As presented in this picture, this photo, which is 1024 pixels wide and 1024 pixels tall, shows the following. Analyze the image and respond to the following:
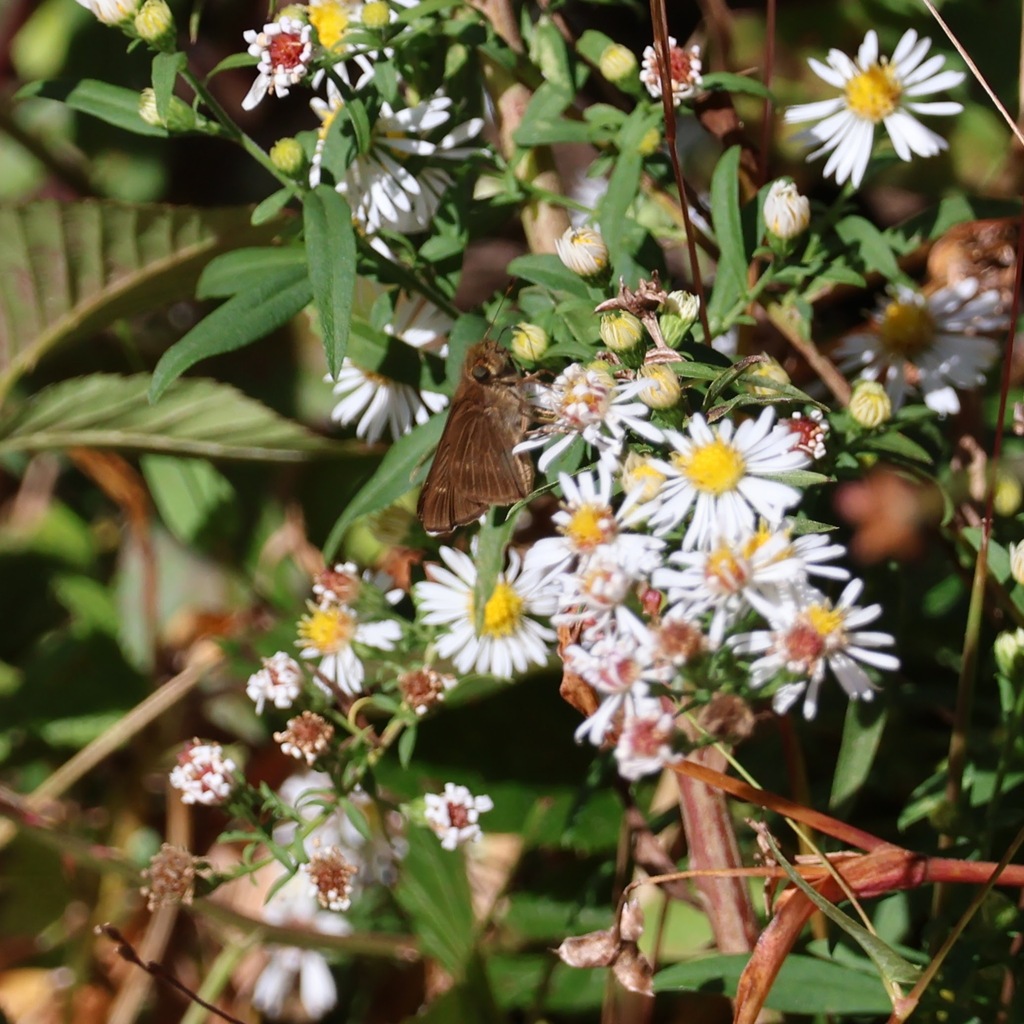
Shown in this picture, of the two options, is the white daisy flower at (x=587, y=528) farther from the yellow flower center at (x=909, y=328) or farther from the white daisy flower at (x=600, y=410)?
the yellow flower center at (x=909, y=328)

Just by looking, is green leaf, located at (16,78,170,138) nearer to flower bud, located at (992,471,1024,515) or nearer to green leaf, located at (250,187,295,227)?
green leaf, located at (250,187,295,227)

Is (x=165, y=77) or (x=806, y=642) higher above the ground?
(x=165, y=77)

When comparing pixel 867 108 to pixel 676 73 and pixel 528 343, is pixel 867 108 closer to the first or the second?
pixel 676 73

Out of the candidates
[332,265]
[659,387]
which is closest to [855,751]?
[659,387]

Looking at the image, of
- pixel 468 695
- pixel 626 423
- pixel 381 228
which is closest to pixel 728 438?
pixel 626 423

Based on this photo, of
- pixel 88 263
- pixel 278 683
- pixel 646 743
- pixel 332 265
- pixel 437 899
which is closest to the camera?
pixel 646 743

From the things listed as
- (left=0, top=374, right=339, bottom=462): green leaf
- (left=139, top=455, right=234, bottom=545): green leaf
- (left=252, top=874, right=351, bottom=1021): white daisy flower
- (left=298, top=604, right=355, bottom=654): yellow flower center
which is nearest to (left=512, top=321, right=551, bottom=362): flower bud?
(left=298, top=604, right=355, bottom=654): yellow flower center

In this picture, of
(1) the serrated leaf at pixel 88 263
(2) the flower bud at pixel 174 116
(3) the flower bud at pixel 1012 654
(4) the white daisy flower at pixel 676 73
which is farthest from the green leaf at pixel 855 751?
(1) the serrated leaf at pixel 88 263

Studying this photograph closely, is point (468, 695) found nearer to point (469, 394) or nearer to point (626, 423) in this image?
point (469, 394)
